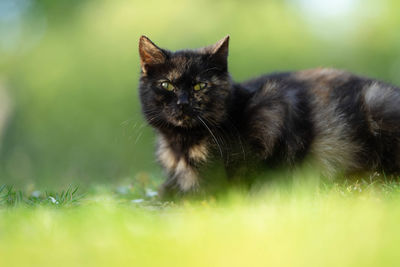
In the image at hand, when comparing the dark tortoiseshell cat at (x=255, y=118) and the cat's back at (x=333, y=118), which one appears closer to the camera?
the dark tortoiseshell cat at (x=255, y=118)

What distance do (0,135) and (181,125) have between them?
749 cm

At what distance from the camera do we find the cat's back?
4613mm

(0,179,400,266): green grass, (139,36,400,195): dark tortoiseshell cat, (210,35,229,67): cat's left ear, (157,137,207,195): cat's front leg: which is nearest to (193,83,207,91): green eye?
(139,36,400,195): dark tortoiseshell cat

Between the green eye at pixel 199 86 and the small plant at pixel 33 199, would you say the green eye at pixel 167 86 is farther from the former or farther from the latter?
the small plant at pixel 33 199

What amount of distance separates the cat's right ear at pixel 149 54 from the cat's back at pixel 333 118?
0.98 metres

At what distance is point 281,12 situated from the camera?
39.6 feet

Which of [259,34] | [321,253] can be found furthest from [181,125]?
[259,34]

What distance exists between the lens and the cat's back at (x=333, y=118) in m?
A: 4.61

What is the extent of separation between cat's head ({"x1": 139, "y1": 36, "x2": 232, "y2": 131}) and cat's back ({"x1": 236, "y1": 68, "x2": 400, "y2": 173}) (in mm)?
388

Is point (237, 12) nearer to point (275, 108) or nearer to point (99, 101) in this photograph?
point (99, 101)

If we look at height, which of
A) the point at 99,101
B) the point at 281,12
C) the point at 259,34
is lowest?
the point at 99,101

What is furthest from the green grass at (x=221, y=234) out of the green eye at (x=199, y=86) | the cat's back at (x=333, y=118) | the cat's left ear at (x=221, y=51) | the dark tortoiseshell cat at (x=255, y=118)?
the cat's left ear at (x=221, y=51)

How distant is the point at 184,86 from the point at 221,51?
0.56 metres

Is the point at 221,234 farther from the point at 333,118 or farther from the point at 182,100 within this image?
the point at 333,118
